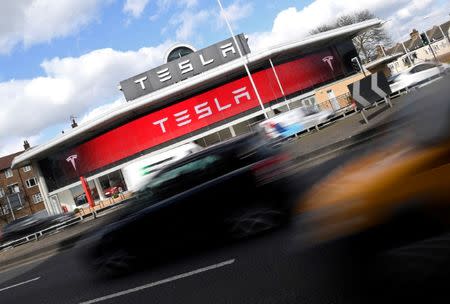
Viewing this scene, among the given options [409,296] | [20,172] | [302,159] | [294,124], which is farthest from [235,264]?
[20,172]

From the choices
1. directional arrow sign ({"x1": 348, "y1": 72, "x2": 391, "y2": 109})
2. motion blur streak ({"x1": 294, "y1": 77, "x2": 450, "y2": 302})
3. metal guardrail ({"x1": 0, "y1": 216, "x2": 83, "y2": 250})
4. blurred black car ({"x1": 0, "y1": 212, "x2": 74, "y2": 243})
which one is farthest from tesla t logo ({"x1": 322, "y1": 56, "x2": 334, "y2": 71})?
motion blur streak ({"x1": 294, "y1": 77, "x2": 450, "y2": 302})

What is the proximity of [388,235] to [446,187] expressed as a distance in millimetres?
590

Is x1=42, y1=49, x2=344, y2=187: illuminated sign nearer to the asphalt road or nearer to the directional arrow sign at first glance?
the directional arrow sign

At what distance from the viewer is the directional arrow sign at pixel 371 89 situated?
16.3m

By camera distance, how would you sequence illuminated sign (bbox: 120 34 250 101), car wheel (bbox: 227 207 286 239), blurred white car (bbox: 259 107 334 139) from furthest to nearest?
illuminated sign (bbox: 120 34 250 101) < blurred white car (bbox: 259 107 334 139) < car wheel (bbox: 227 207 286 239)

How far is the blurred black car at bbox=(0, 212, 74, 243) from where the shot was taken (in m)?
20.9

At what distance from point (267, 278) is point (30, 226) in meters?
20.1

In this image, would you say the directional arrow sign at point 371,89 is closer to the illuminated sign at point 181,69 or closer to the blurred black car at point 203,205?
the blurred black car at point 203,205

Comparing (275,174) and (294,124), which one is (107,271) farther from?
(294,124)

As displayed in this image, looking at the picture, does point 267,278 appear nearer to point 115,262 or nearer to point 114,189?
point 115,262

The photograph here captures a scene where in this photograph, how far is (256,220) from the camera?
6102mm

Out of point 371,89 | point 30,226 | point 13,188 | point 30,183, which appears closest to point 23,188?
point 30,183

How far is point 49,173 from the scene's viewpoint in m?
36.4

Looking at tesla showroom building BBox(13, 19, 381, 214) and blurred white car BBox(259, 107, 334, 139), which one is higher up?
tesla showroom building BBox(13, 19, 381, 214)
